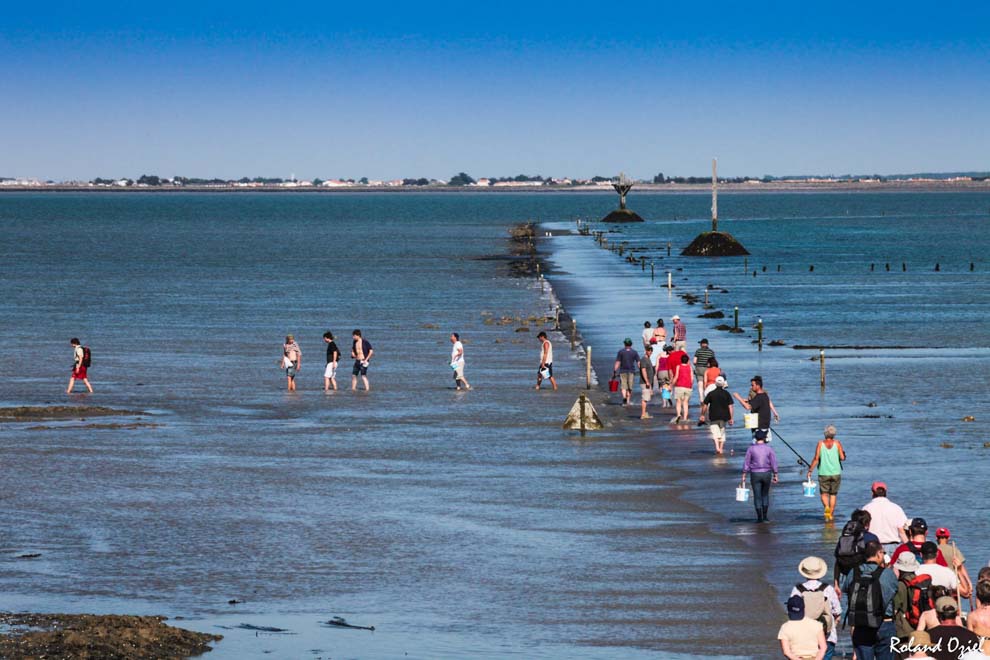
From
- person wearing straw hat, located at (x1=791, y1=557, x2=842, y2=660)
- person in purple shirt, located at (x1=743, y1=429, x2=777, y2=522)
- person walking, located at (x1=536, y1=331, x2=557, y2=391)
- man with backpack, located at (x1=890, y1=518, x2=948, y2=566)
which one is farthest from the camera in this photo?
person walking, located at (x1=536, y1=331, x2=557, y2=391)

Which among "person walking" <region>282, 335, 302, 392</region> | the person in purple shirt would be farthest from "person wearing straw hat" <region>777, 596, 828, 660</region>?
"person walking" <region>282, 335, 302, 392</region>

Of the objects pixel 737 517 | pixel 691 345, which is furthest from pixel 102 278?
pixel 737 517

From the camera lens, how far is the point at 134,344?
51.2 metres

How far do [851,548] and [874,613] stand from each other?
1503 mm

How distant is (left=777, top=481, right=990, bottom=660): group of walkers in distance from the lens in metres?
12.2

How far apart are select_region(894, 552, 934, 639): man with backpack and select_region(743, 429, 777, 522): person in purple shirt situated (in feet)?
25.4

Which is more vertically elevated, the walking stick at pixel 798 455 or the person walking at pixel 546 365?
the person walking at pixel 546 365

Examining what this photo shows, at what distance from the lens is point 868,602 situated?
14.0m

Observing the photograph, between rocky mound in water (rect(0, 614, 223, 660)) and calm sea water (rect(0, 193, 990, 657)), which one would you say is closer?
rocky mound in water (rect(0, 614, 223, 660))

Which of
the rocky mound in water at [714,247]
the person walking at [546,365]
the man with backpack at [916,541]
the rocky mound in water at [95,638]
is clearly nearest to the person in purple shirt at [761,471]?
the man with backpack at [916,541]

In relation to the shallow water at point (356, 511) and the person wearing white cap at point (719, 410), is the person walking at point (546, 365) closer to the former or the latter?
the shallow water at point (356, 511)

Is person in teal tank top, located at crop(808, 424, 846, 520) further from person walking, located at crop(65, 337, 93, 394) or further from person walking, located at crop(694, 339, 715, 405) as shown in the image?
person walking, located at crop(65, 337, 93, 394)

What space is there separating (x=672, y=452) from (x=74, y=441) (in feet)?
39.5

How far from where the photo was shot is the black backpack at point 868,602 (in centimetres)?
1395
